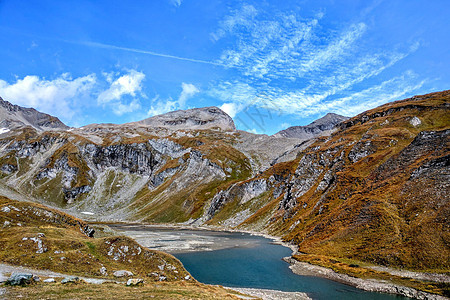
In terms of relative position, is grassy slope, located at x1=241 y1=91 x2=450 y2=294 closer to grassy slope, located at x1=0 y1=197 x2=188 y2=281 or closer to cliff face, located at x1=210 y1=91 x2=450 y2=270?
cliff face, located at x1=210 y1=91 x2=450 y2=270

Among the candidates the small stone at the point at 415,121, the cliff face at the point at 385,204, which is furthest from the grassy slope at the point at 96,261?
the small stone at the point at 415,121

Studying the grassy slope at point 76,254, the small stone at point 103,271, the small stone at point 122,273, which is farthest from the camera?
the small stone at point 122,273

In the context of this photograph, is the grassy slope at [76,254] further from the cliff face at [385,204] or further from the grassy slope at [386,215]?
the cliff face at [385,204]

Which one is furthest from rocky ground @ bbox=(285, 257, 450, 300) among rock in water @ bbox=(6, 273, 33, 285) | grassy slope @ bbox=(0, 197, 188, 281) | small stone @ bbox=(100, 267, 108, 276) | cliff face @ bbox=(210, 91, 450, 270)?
rock in water @ bbox=(6, 273, 33, 285)

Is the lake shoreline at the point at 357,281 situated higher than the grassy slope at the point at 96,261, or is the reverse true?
the grassy slope at the point at 96,261

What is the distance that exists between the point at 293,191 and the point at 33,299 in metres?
147

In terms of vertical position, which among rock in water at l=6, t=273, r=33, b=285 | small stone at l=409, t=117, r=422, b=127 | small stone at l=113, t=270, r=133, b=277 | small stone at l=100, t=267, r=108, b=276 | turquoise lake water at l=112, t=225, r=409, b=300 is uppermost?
small stone at l=409, t=117, r=422, b=127

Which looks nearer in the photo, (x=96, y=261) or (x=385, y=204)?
(x=96, y=261)

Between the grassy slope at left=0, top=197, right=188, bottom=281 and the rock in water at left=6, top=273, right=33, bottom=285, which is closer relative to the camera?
the rock in water at left=6, top=273, right=33, bottom=285

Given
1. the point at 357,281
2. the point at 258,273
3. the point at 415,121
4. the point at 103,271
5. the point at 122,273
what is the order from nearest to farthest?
1. the point at 103,271
2. the point at 122,273
3. the point at 357,281
4. the point at 258,273
5. the point at 415,121

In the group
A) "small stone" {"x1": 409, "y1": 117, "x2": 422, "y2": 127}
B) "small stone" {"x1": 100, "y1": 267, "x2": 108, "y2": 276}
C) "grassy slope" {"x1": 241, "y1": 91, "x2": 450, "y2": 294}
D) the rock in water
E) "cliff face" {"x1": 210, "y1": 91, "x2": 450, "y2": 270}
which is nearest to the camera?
the rock in water

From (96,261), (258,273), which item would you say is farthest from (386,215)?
(96,261)

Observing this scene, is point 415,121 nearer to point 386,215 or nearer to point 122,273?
point 386,215

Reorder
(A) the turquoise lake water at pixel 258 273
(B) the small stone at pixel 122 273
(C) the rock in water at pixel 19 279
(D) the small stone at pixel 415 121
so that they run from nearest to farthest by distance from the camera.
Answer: (C) the rock in water at pixel 19 279
(B) the small stone at pixel 122 273
(A) the turquoise lake water at pixel 258 273
(D) the small stone at pixel 415 121
